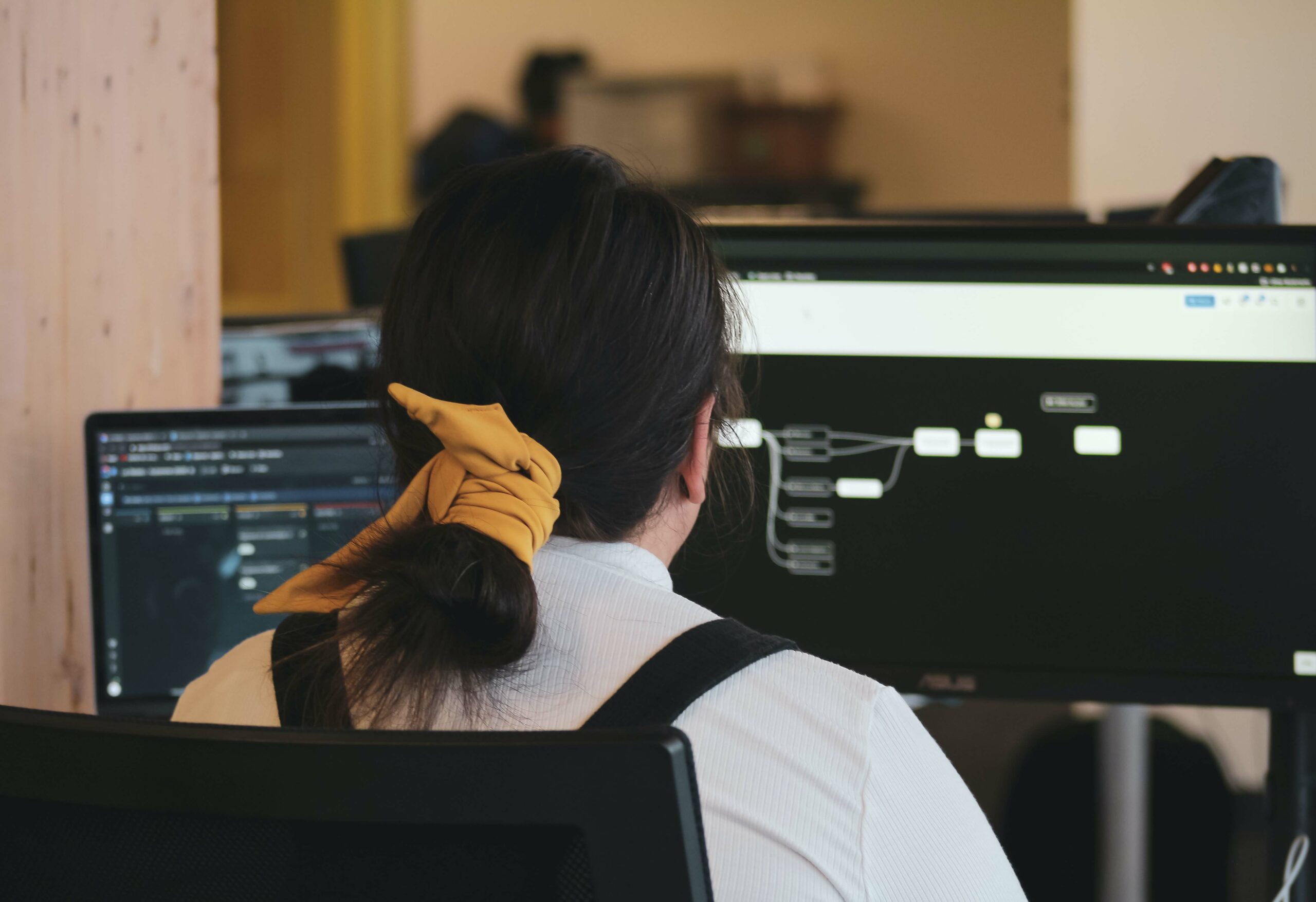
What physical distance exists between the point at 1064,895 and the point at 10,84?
4.65 feet

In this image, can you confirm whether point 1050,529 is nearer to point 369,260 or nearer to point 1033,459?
point 1033,459

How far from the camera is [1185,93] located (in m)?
2.28

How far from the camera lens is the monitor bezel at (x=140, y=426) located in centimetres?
110

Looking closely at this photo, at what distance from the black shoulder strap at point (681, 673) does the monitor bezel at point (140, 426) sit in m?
0.58

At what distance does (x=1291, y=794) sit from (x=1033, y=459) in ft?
1.27

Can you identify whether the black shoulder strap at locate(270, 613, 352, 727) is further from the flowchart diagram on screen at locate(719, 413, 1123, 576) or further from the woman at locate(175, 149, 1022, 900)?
the flowchart diagram on screen at locate(719, 413, 1123, 576)

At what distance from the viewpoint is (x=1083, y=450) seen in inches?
41.7

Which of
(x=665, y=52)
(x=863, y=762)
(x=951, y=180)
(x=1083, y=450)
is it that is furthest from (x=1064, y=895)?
(x=665, y=52)

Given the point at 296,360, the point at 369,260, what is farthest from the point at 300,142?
the point at 296,360

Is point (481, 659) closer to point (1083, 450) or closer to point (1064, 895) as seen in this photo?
point (1083, 450)

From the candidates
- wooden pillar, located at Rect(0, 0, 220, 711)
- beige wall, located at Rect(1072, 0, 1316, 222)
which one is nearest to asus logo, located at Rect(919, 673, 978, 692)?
wooden pillar, located at Rect(0, 0, 220, 711)

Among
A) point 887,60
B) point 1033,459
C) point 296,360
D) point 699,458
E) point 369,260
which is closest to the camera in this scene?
point 699,458

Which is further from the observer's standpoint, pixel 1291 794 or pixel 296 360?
pixel 296 360

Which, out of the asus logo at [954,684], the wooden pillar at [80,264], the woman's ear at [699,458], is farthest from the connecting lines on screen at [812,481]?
the wooden pillar at [80,264]
